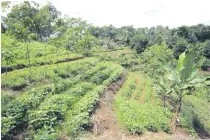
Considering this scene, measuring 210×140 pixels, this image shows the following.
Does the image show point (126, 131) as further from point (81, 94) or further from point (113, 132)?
point (81, 94)

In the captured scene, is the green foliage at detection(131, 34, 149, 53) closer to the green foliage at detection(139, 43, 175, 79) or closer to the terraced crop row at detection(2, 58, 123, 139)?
the green foliage at detection(139, 43, 175, 79)

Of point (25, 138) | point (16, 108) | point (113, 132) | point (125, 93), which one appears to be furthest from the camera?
point (125, 93)

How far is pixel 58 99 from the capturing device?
1359cm

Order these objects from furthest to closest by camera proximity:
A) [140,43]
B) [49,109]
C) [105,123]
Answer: [140,43], [105,123], [49,109]

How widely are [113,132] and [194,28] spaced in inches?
2315

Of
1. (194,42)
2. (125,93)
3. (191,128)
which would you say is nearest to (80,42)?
(125,93)

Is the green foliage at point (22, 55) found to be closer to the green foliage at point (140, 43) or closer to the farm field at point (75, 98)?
the farm field at point (75, 98)

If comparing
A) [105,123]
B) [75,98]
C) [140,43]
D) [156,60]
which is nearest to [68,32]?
[75,98]

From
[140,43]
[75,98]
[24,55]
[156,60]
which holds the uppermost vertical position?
[140,43]

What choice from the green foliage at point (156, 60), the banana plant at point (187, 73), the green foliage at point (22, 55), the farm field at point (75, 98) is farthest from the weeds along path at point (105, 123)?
the green foliage at point (156, 60)

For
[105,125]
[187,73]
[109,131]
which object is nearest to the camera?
[109,131]

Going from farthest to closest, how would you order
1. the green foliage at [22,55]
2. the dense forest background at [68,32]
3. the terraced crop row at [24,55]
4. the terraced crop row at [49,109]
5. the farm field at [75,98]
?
the dense forest background at [68,32], the terraced crop row at [24,55], the green foliage at [22,55], the farm field at [75,98], the terraced crop row at [49,109]

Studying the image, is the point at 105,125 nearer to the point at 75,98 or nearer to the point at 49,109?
the point at 75,98

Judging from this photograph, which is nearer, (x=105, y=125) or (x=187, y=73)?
(x=105, y=125)
